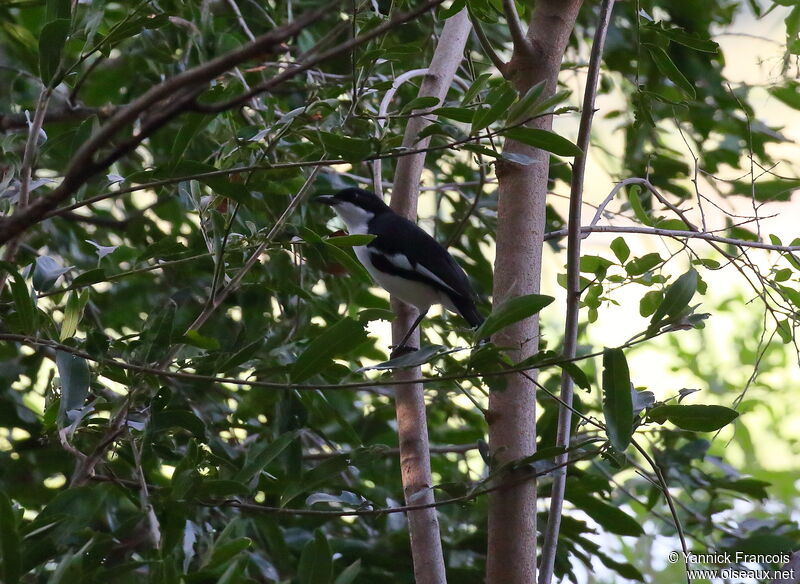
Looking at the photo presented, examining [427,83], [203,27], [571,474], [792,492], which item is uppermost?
[203,27]

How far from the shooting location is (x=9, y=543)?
4.50ft

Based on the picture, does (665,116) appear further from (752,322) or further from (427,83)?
(752,322)

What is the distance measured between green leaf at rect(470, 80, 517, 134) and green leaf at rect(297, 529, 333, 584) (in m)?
0.73

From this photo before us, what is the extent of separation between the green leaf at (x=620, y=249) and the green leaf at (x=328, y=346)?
877 mm

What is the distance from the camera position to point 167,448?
197 cm

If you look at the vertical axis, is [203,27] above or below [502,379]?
above

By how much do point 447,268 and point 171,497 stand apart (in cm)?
195

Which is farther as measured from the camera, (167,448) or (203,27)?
(203,27)

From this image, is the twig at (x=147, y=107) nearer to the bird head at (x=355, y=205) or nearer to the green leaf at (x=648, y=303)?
the green leaf at (x=648, y=303)

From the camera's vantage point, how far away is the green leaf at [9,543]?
1.36m

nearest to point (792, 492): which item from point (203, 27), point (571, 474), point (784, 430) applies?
point (784, 430)

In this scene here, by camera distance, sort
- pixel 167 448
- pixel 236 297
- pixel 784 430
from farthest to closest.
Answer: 1. pixel 784 430
2. pixel 236 297
3. pixel 167 448

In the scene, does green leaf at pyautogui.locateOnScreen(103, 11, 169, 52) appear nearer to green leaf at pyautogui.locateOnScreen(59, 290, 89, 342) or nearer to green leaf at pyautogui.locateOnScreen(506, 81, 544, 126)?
green leaf at pyautogui.locateOnScreen(59, 290, 89, 342)

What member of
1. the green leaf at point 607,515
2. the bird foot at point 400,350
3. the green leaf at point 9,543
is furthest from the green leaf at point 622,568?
the green leaf at point 9,543
